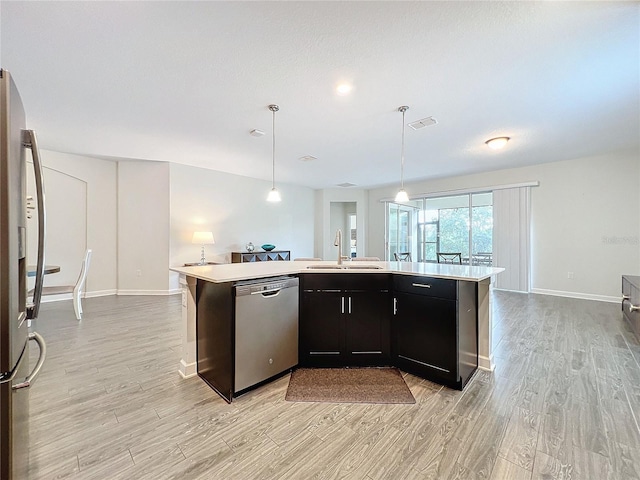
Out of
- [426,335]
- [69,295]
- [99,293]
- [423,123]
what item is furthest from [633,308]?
[69,295]

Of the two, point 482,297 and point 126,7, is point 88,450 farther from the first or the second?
point 482,297

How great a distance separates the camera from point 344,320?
2465mm

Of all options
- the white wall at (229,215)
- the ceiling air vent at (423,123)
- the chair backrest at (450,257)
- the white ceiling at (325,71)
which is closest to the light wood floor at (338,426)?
the white ceiling at (325,71)

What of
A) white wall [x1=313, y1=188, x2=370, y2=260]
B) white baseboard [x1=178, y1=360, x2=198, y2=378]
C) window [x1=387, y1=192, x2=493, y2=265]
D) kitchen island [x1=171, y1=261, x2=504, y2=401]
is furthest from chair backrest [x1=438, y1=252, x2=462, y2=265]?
white baseboard [x1=178, y1=360, x2=198, y2=378]

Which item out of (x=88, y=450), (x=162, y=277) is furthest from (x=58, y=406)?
(x=162, y=277)

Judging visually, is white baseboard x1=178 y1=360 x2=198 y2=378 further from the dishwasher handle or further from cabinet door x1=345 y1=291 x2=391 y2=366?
cabinet door x1=345 y1=291 x2=391 y2=366

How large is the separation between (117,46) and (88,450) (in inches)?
106

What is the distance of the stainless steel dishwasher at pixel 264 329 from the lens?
2.01 m

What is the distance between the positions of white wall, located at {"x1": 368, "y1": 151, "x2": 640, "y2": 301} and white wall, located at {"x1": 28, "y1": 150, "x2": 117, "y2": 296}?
7995 millimetres

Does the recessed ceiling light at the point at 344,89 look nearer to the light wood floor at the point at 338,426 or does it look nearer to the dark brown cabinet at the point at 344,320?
the dark brown cabinet at the point at 344,320

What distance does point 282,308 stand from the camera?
7.49ft

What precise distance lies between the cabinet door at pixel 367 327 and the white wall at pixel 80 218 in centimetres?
522

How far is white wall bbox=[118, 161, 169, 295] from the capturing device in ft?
18.0

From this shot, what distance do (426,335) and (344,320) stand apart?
678 mm
